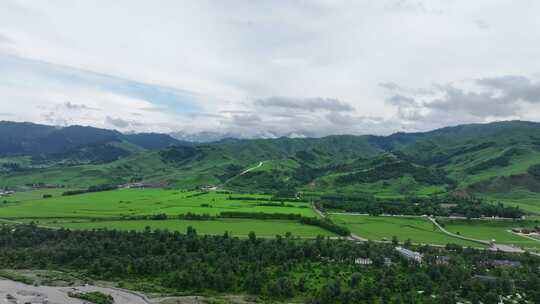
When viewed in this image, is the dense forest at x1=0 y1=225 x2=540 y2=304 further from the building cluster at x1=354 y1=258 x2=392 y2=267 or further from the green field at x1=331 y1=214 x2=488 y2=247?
the green field at x1=331 y1=214 x2=488 y2=247

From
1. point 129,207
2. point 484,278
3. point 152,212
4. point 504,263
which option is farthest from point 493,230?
point 129,207

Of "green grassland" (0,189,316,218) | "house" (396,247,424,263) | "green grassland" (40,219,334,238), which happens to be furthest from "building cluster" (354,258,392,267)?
"green grassland" (0,189,316,218)

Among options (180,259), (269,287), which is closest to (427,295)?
(269,287)

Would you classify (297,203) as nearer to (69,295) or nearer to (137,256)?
(137,256)

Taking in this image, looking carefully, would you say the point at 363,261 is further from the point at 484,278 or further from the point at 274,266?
the point at 484,278

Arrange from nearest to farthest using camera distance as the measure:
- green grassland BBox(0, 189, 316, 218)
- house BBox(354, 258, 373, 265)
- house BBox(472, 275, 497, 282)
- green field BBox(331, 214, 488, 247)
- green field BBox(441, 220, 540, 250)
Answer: house BBox(472, 275, 497, 282), house BBox(354, 258, 373, 265), green field BBox(331, 214, 488, 247), green field BBox(441, 220, 540, 250), green grassland BBox(0, 189, 316, 218)

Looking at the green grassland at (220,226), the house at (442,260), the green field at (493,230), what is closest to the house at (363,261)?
the house at (442,260)
